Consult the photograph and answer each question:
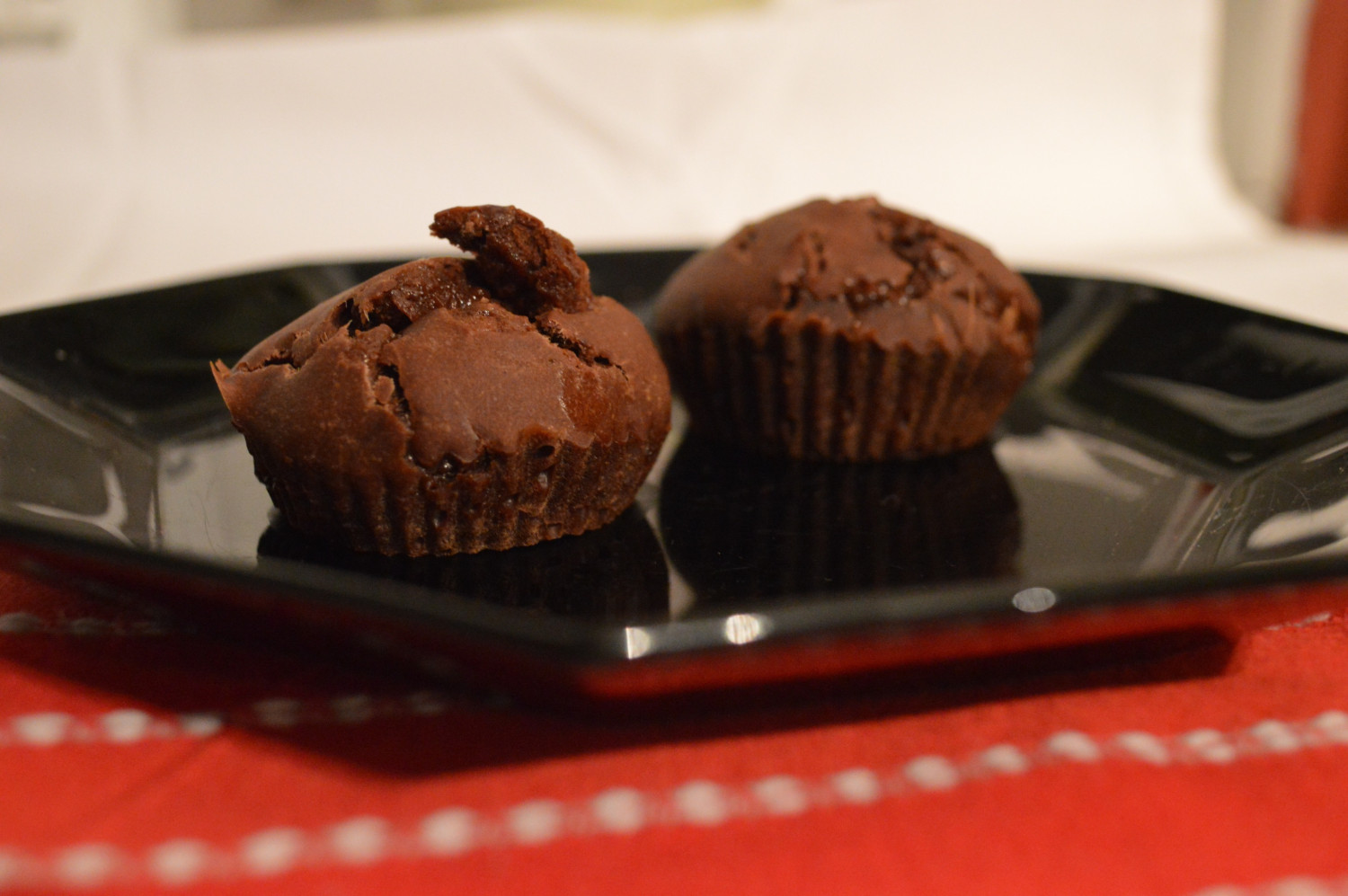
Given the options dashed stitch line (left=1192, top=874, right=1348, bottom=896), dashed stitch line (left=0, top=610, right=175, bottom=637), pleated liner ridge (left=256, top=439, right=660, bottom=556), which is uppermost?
pleated liner ridge (left=256, top=439, right=660, bottom=556)

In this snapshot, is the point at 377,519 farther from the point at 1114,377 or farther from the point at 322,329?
the point at 1114,377

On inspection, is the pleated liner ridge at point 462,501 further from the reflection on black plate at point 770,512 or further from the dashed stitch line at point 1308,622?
the dashed stitch line at point 1308,622

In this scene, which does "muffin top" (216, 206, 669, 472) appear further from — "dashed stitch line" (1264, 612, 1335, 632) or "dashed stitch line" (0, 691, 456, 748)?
"dashed stitch line" (1264, 612, 1335, 632)

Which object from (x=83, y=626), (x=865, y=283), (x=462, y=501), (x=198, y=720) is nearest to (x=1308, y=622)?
(x=865, y=283)

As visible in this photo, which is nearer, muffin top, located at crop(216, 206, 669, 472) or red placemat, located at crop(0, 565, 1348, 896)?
red placemat, located at crop(0, 565, 1348, 896)

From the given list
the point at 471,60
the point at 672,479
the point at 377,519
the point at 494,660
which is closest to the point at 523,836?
the point at 494,660

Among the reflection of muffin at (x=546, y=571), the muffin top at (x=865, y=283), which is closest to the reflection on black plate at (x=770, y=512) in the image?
the reflection of muffin at (x=546, y=571)

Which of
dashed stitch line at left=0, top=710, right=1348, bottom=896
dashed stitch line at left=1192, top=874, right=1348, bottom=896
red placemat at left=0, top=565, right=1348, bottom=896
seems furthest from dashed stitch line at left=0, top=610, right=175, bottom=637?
dashed stitch line at left=1192, top=874, right=1348, bottom=896

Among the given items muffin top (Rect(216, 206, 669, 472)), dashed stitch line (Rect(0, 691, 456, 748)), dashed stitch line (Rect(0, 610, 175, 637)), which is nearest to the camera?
dashed stitch line (Rect(0, 691, 456, 748))
